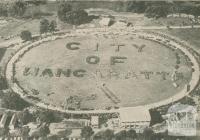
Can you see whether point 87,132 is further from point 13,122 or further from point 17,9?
point 17,9

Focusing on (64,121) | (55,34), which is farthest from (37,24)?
(64,121)

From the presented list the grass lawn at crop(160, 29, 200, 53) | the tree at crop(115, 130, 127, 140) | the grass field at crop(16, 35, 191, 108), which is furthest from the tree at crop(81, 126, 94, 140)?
the grass lawn at crop(160, 29, 200, 53)

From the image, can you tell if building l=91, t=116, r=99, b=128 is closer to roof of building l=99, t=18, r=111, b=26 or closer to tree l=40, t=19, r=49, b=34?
tree l=40, t=19, r=49, b=34

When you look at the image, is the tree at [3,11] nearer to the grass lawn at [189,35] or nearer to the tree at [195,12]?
the grass lawn at [189,35]

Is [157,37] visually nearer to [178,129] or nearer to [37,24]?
[37,24]

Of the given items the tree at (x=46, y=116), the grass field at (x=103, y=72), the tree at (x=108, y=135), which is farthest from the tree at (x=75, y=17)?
the tree at (x=108, y=135)
